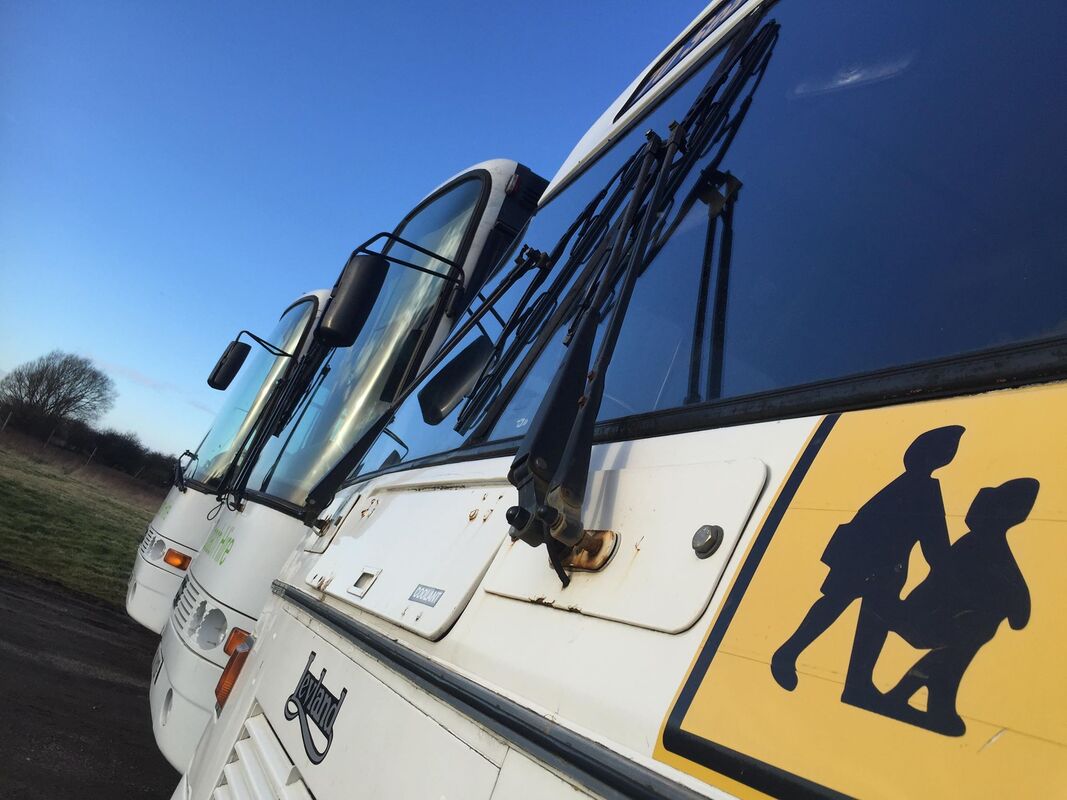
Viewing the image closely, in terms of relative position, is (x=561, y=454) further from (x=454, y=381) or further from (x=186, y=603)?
(x=186, y=603)

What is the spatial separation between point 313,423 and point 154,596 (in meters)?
2.60

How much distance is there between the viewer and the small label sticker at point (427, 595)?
4.09ft

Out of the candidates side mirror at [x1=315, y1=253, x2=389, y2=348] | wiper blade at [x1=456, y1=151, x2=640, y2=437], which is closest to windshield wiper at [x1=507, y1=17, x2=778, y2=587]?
wiper blade at [x1=456, y1=151, x2=640, y2=437]

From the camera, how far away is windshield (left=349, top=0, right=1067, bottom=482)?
35.7 inches

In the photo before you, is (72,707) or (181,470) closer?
(72,707)

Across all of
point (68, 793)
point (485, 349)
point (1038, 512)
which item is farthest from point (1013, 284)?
point (68, 793)

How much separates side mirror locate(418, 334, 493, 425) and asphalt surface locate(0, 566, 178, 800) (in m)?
2.57

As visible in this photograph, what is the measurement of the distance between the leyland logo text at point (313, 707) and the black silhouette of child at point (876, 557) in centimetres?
88

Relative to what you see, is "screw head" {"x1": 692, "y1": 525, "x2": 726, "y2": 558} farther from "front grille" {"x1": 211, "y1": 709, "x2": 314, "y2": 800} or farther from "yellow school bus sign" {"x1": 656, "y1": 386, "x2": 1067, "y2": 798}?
"front grille" {"x1": 211, "y1": 709, "x2": 314, "y2": 800}

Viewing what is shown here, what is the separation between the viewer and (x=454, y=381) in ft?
7.33

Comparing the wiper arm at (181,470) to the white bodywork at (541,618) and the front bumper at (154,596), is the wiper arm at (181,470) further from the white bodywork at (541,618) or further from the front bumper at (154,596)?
the white bodywork at (541,618)

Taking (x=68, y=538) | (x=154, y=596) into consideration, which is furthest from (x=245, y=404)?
(x=68, y=538)

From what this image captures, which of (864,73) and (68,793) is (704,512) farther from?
(68,793)

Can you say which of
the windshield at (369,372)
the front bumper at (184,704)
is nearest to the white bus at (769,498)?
the front bumper at (184,704)
